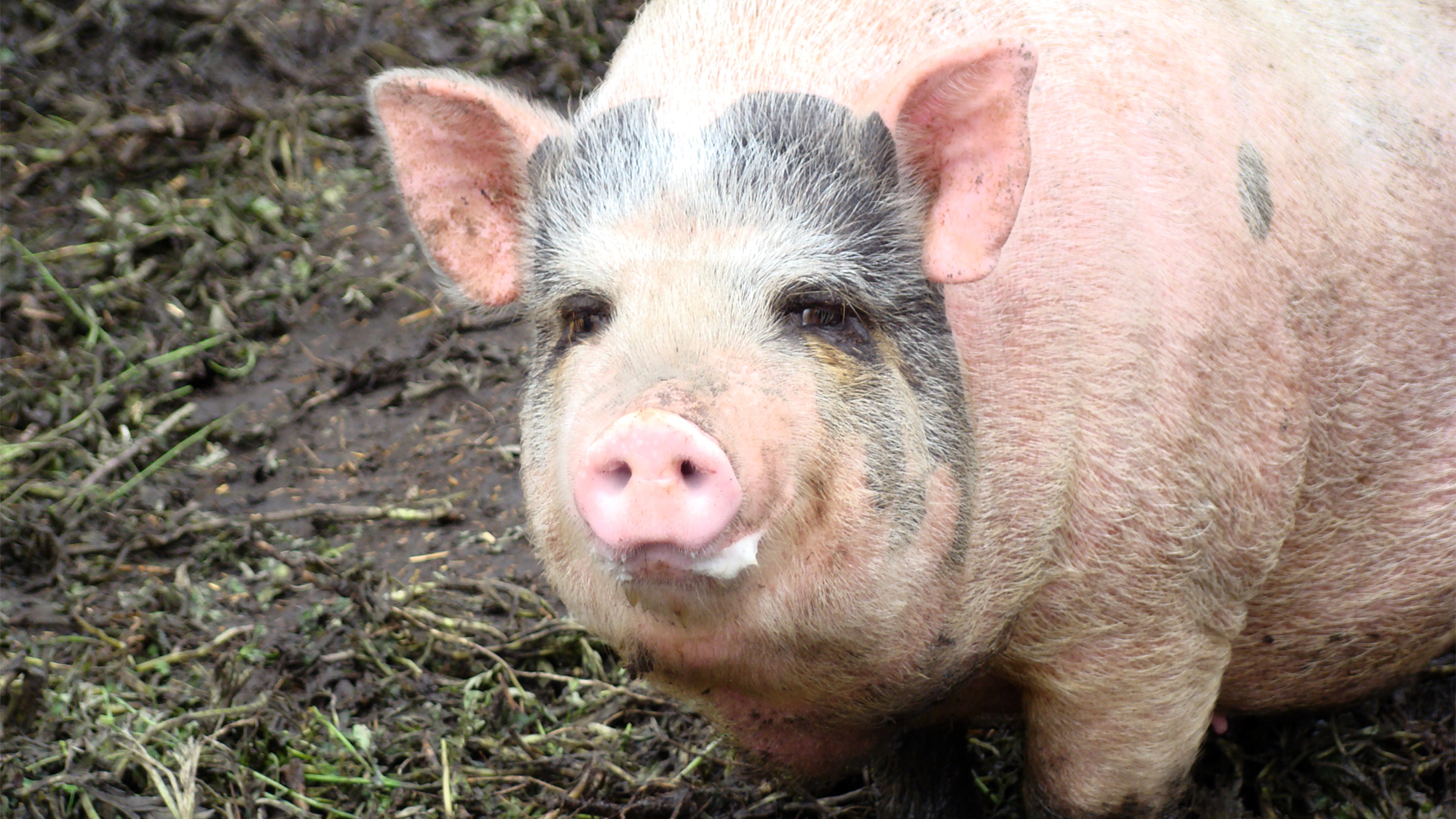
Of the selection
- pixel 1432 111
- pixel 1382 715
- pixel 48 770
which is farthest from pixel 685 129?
pixel 1382 715

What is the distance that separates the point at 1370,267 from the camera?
323cm

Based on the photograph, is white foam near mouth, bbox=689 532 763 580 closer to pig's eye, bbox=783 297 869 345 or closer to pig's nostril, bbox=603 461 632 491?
pig's nostril, bbox=603 461 632 491

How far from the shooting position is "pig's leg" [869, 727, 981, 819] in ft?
12.1

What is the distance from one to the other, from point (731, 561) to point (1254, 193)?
1515mm

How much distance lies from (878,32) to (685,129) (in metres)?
0.51

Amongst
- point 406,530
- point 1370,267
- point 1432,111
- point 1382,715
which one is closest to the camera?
point 1370,267

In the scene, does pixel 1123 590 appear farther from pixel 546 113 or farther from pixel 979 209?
pixel 546 113

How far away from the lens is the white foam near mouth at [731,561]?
2227mm

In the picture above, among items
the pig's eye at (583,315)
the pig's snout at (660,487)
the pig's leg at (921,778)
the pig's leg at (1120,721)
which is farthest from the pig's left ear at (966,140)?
the pig's leg at (921,778)

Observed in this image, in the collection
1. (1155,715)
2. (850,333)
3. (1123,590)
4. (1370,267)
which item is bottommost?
(1155,715)

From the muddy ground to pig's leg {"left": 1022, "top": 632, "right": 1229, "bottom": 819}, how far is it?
2.04 feet

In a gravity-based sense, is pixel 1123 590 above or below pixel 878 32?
below

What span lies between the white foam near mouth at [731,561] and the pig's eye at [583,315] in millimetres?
544

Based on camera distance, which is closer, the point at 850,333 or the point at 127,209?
the point at 850,333
